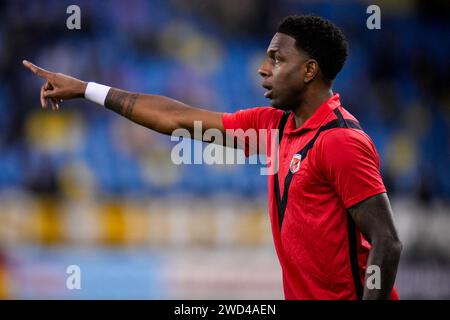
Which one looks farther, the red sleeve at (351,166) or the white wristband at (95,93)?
the white wristband at (95,93)

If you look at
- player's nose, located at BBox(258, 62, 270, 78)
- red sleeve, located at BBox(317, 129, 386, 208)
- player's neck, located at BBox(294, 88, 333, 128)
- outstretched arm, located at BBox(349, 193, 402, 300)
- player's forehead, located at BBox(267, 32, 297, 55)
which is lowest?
outstretched arm, located at BBox(349, 193, 402, 300)

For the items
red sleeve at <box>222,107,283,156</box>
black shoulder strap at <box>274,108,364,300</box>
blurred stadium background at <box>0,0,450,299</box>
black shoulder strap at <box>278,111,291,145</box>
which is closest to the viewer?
black shoulder strap at <box>274,108,364,300</box>

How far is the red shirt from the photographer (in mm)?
3684

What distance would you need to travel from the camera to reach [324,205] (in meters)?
3.85

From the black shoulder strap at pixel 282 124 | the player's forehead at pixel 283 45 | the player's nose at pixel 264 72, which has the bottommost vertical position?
the black shoulder strap at pixel 282 124

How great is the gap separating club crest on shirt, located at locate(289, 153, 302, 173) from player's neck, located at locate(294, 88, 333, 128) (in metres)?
0.23

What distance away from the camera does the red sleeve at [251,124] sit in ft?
14.4

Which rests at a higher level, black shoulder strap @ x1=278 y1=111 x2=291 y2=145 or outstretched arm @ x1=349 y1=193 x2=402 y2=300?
black shoulder strap @ x1=278 y1=111 x2=291 y2=145

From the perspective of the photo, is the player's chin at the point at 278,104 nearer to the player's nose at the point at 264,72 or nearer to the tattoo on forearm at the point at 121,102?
the player's nose at the point at 264,72

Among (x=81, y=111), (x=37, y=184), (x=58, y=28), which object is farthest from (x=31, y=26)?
(x=37, y=184)

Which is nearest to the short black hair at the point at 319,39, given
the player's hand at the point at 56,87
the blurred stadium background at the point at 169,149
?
the player's hand at the point at 56,87

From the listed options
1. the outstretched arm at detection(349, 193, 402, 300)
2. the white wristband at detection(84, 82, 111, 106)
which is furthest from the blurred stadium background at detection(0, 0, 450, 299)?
the outstretched arm at detection(349, 193, 402, 300)

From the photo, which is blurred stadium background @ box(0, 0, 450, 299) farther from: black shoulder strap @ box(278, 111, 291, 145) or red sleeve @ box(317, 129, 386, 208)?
red sleeve @ box(317, 129, 386, 208)

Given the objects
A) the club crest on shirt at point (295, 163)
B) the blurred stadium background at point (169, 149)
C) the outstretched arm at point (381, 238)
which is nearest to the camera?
the outstretched arm at point (381, 238)
